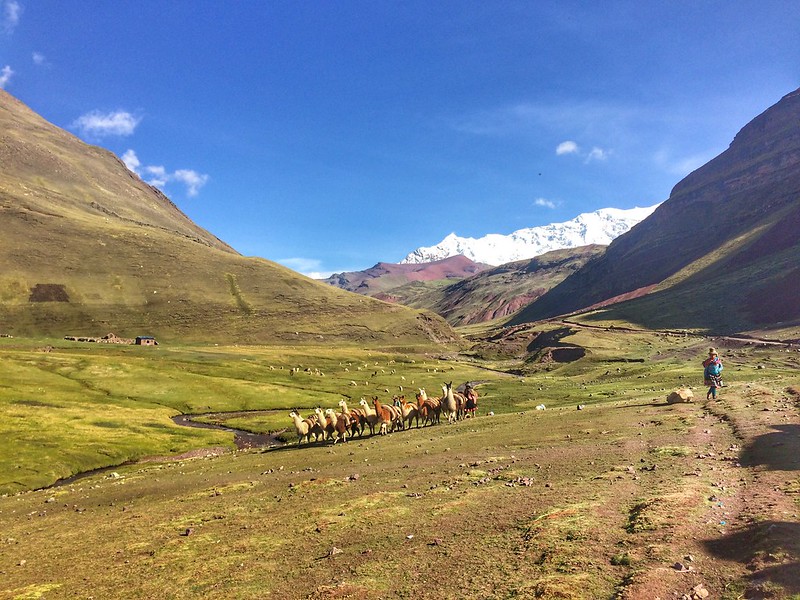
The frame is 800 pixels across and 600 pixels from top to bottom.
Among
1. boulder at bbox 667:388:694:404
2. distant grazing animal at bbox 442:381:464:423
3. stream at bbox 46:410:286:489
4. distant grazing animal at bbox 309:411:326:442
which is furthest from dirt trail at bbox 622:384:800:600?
stream at bbox 46:410:286:489

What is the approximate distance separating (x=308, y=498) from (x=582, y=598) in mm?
13384

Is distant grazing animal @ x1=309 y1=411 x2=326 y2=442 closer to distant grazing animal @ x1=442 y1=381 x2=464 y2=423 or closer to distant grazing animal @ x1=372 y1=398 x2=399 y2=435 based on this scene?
distant grazing animal @ x1=372 y1=398 x2=399 y2=435

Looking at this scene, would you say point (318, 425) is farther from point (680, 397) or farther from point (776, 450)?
point (776, 450)

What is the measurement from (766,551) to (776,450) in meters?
10.5

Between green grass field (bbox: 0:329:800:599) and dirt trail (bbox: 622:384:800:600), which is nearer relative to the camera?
dirt trail (bbox: 622:384:800:600)

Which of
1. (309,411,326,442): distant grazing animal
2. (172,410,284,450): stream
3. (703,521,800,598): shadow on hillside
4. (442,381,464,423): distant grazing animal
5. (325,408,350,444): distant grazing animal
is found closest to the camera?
(703,521,800,598): shadow on hillside

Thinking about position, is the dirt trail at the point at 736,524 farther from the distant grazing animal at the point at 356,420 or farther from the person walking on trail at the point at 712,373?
the distant grazing animal at the point at 356,420

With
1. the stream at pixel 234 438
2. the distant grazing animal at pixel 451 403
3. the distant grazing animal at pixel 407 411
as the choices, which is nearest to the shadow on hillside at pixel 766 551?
the distant grazing animal at pixel 451 403

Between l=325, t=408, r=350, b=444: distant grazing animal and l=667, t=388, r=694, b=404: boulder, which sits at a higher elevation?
l=325, t=408, r=350, b=444: distant grazing animal

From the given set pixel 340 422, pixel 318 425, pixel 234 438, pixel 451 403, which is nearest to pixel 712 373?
pixel 451 403

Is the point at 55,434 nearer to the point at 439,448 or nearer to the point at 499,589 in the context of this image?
the point at 439,448

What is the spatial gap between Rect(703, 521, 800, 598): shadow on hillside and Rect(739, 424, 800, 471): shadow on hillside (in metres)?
6.52

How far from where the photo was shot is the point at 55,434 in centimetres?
5128

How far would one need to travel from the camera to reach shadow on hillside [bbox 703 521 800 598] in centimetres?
905
